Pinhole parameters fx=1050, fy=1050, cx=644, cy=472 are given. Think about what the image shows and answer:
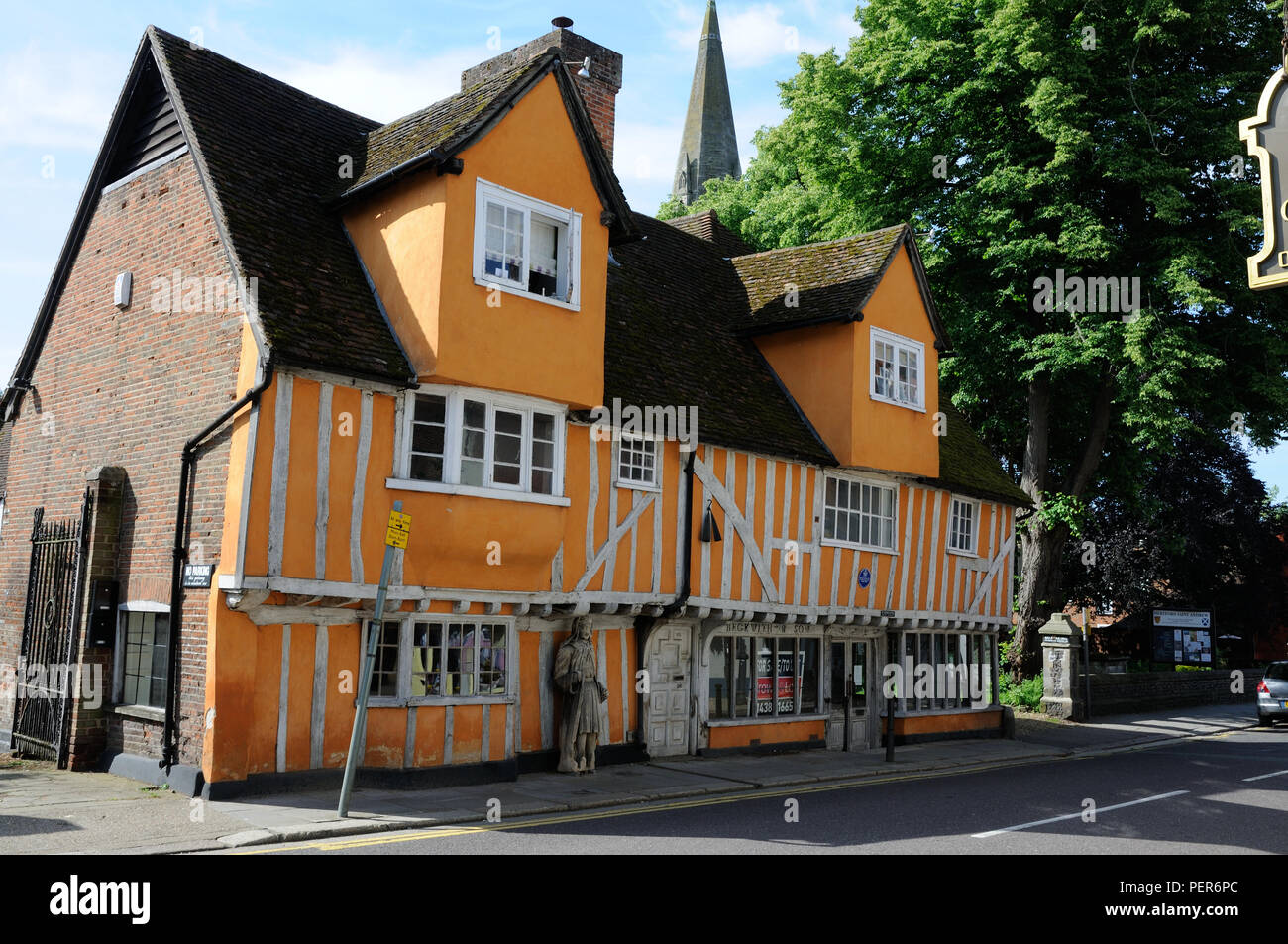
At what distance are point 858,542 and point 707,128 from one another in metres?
42.3

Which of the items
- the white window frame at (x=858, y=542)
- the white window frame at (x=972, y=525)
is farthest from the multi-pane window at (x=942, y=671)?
the white window frame at (x=858, y=542)

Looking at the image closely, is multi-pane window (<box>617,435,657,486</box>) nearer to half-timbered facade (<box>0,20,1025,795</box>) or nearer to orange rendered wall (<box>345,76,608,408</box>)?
half-timbered facade (<box>0,20,1025,795</box>)

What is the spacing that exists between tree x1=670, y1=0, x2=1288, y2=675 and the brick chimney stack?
834 centimetres

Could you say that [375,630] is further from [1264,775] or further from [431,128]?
[1264,775]

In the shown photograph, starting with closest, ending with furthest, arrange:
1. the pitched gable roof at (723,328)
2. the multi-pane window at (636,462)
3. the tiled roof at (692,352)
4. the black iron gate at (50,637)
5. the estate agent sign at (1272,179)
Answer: the estate agent sign at (1272,179) → the black iron gate at (50,637) → the multi-pane window at (636,462) → the tiled roof at (692,352) → the pitched gable roof at (723,328)

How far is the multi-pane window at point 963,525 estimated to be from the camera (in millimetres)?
21594

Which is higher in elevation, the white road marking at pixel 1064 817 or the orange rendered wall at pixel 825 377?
the orange rendered wall at pixel 825 377

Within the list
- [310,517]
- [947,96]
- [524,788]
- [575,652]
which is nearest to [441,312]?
[310,517]

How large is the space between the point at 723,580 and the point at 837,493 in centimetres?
347

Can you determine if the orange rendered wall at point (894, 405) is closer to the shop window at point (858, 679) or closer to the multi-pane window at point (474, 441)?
the shop window at point (858, 679)

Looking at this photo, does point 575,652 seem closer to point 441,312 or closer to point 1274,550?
point 441,312

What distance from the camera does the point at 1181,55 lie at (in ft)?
80.2

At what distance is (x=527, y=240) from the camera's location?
1339 centimetres

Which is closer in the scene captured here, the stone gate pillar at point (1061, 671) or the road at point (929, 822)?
the road at point (929, 822)
